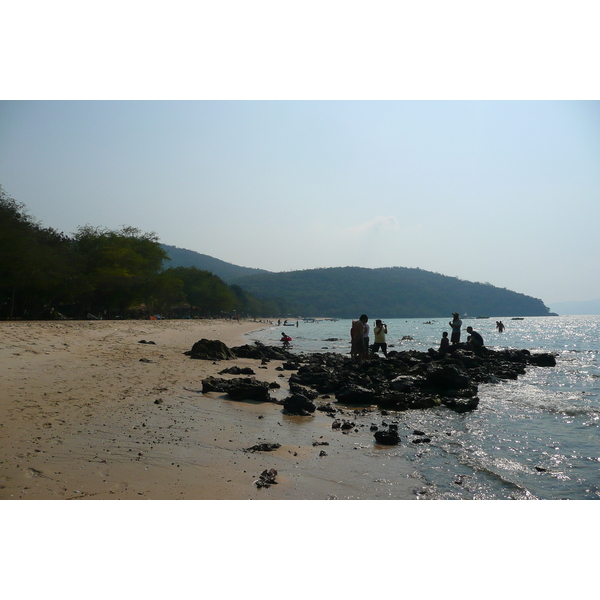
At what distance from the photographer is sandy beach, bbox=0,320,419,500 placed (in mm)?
5172

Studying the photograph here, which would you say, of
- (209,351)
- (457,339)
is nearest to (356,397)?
(209,351)

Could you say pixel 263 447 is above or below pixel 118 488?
below

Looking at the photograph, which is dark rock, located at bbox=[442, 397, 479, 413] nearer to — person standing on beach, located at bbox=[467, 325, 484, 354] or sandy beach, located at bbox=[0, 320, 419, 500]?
sandy beach, located at bbox=[0, 320, 419, 500]

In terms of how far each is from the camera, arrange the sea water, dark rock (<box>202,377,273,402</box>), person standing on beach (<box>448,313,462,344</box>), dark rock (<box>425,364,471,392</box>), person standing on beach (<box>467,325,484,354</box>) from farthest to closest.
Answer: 1. person standing on beach (<box>467,325,484,354</box>)
2. person standing on beach (<box>448,313,462,344</box>)
3. dark rock (<box>425,364,471,392</box>)
4. dark rock (<box>202,377,273,402</box>)
5. the sea water

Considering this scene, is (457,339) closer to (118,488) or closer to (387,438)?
(387,438)

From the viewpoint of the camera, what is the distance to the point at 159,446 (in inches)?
261

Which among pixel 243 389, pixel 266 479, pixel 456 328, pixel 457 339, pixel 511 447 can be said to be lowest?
pixel 511 447

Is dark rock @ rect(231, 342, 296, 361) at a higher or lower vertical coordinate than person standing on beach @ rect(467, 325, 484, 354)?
lower

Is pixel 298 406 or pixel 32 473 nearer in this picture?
pixel 32 473

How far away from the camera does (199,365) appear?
53.2 ft

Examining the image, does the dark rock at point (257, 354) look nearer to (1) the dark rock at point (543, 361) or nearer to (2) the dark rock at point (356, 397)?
(2) the dark rock at point (356, 397)

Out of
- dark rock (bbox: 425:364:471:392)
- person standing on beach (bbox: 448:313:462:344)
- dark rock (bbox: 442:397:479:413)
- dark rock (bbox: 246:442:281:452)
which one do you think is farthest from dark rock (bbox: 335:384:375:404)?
person standing on beach (bbox: 448:313:462:344)

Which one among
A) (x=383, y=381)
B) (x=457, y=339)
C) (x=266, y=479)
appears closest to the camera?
(x=266, y=479)

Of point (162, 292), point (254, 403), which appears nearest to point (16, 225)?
point (162, 292)
